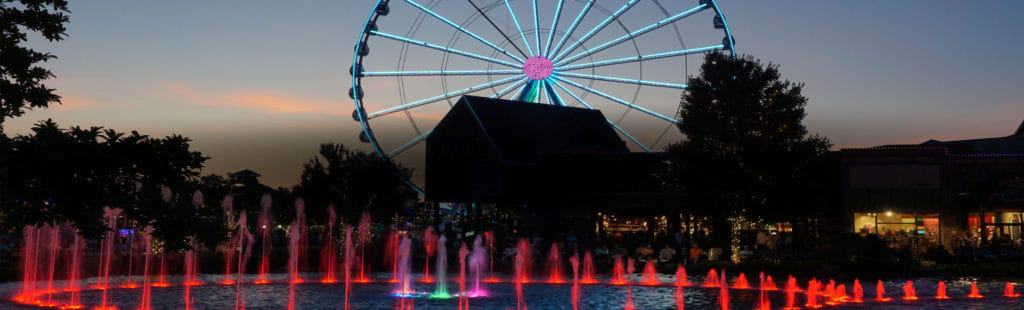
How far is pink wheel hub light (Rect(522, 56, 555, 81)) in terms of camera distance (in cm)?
4584

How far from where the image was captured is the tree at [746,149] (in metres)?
32.9

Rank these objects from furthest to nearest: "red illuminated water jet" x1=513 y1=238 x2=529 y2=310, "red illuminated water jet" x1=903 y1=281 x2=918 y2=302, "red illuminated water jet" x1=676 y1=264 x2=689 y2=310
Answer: "red illuminated water jet" x1=903 y1=281 x2=918 y2=302 < "red illuminated water jet" x1=513 y1=238 x2=529 y2=310 < "red illuminated water jet" x1=676 y1=264 x2=689 y2=310

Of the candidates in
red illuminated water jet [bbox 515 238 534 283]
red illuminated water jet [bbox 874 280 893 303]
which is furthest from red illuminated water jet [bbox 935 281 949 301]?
red illuminated water jet [bbox 515 238 534 283]

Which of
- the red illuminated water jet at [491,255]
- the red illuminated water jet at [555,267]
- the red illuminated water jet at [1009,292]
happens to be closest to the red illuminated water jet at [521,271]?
the red illuminated water jet at [491,255]

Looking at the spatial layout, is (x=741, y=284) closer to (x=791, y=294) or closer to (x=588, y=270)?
(x=791, y=294)

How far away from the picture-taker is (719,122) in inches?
1318

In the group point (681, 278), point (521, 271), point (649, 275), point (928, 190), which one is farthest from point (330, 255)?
point (928, 190)

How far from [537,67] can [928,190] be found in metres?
17.3

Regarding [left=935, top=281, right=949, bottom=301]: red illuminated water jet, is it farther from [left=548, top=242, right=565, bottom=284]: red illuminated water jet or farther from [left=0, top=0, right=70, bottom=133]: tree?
[left=0, top=0, right=70, bottom=133]: tree

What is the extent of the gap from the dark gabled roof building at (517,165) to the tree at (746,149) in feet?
29.3

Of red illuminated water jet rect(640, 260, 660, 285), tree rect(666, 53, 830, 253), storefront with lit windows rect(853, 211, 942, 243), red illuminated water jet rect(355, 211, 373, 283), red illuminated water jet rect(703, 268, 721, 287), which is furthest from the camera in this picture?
storefront with lit windows rect(853, 211, 942, 243)

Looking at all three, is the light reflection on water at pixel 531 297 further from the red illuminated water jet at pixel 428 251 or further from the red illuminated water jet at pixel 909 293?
the red illuminated water jet at pixel 428 251

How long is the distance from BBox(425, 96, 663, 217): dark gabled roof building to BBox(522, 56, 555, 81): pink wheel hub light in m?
2.55

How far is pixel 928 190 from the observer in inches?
1544
